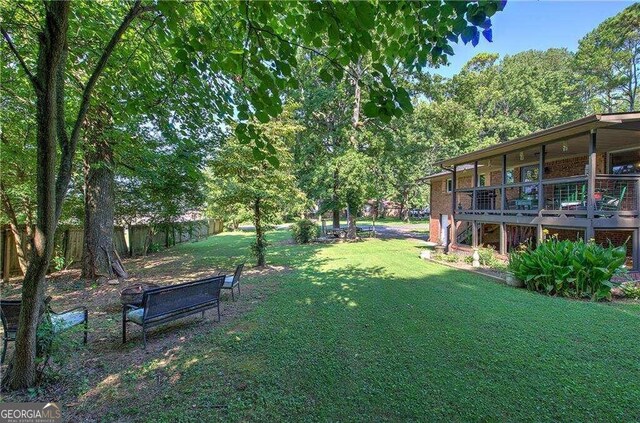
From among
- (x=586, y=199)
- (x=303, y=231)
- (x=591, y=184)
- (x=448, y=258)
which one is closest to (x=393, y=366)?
(x=591, y=184)

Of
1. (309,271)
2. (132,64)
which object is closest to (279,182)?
(309,271)

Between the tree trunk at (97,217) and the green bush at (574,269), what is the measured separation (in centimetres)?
1206

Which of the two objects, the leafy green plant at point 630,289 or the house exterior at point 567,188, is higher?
the house exterior at point 567,188

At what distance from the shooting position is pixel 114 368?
381 cm

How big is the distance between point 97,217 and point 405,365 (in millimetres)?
9483

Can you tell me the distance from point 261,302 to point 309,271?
376cm

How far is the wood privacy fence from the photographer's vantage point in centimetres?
855

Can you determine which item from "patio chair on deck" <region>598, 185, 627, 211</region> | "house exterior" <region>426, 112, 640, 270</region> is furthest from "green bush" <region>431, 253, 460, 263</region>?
"patio chair on deck" <region>598, 185, 627, 211</region>

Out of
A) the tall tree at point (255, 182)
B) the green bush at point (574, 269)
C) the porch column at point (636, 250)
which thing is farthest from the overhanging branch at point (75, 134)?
the porch column at point (636, 250)

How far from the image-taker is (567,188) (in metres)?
10.9

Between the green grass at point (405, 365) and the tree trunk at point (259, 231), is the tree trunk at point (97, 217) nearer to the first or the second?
the tree trunk at point (259, 231)

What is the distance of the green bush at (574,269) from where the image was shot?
6.78 m

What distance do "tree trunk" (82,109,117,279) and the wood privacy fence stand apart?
6.32 feet

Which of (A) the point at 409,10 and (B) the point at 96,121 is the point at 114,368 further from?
(B) the point at 96,121
